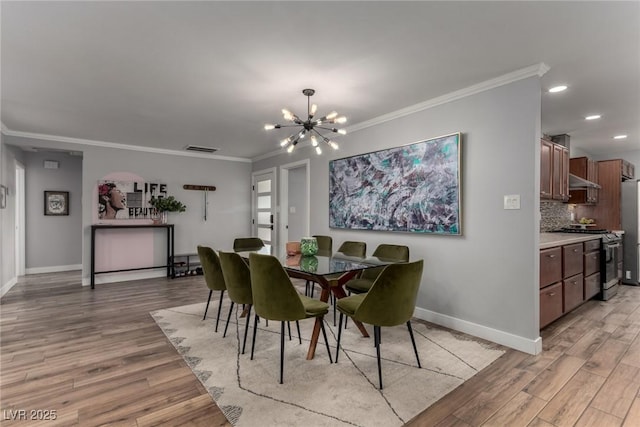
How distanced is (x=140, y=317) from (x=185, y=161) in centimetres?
337

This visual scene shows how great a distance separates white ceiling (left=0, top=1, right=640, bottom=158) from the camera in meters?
1.90

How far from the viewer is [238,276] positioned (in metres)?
2.74

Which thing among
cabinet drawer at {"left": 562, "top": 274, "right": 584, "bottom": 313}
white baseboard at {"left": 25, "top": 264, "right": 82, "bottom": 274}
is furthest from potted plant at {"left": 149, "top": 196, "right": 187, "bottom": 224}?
cabinet drawer at {"left": 562, "top": 274, "right": 584, "bottom": 313}

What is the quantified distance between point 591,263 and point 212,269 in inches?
174

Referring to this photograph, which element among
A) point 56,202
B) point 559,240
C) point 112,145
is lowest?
point 559,240

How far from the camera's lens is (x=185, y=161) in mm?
6137

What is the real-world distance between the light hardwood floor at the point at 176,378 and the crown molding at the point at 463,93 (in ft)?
7.46

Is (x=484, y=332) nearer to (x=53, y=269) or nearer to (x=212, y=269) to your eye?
(x=212, y=269)

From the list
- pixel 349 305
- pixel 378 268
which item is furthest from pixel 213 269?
pixel 378 268

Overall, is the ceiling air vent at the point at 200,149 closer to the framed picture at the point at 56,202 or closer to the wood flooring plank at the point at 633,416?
the framed picture at the point at 56,202

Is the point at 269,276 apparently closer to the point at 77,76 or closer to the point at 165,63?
the point at 165,63

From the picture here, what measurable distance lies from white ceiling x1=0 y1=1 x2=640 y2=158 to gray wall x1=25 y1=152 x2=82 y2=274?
264 centimetres

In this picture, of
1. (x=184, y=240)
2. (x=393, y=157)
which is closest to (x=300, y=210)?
(x=184, y=240)

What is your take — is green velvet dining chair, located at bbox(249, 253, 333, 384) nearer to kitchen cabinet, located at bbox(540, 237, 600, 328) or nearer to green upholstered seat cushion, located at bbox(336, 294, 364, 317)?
green upholstered seat cushion, located at bbox(336, 294, 364, 317)
